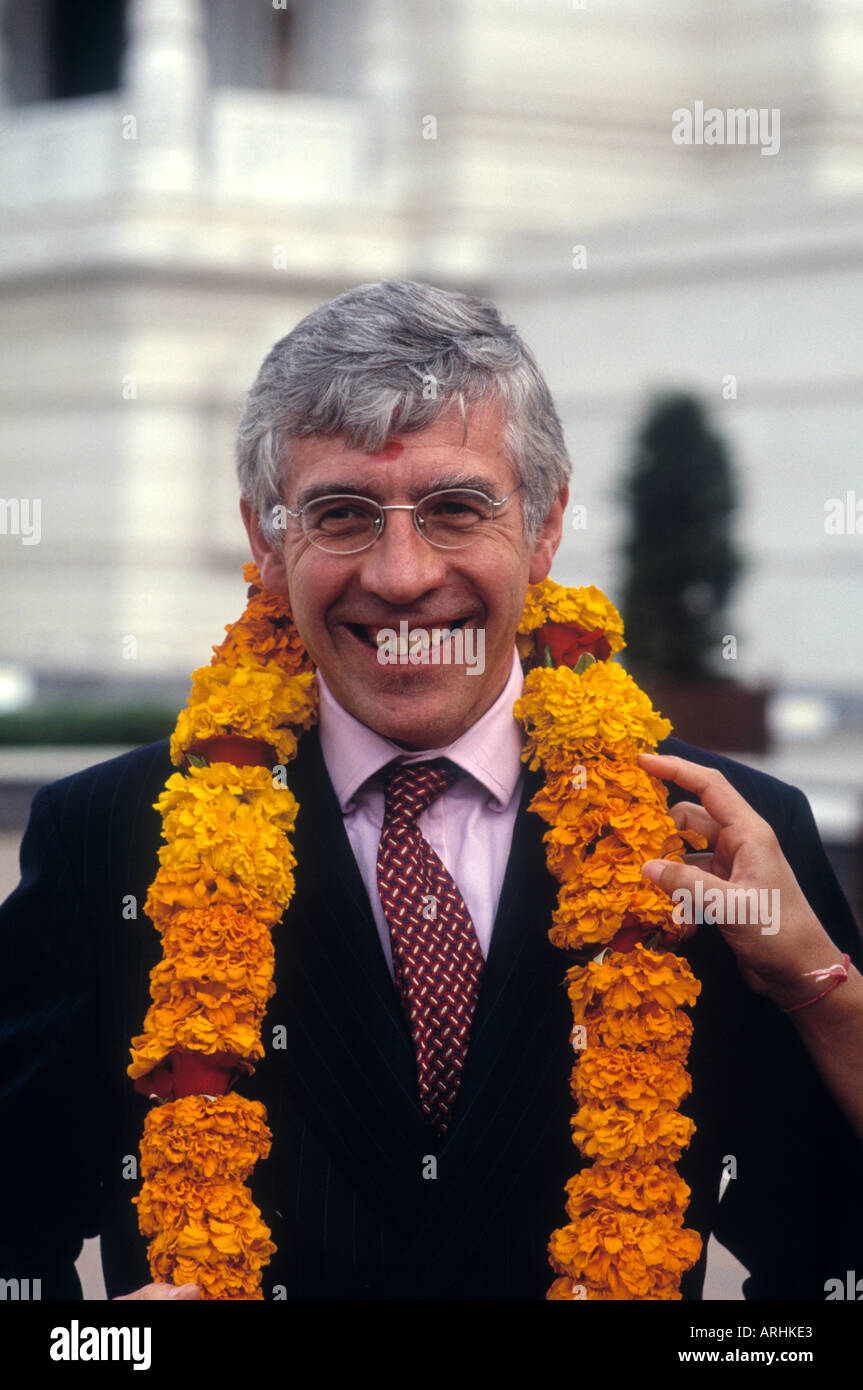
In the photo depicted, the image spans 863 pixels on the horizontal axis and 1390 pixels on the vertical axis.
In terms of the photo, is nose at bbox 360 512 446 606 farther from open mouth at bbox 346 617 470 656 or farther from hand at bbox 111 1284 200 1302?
hand at bbox 111 1284 200 1302

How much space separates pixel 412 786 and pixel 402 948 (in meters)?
0.28

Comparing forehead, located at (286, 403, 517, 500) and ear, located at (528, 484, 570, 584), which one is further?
ear, located at (528, 484, 570, 584)

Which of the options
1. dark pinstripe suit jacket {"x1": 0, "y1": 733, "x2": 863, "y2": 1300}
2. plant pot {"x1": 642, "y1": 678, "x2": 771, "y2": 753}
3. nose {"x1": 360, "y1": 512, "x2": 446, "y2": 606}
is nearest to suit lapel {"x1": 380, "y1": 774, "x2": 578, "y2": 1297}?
dark pinstripe suit jacket {"x1": 0, "y1": 733, "x2": 863, "y2": 1300}

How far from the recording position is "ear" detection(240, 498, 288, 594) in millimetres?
2703

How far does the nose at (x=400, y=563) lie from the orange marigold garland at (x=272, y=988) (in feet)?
1.27

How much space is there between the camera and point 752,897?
2.35m

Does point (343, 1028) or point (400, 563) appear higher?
point (400, 563)

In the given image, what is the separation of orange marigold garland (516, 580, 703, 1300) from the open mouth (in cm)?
29

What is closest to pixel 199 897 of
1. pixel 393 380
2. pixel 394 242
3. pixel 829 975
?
pixel 393 380

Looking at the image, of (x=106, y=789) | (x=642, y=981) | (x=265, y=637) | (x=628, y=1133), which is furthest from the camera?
(x=265, y=637)

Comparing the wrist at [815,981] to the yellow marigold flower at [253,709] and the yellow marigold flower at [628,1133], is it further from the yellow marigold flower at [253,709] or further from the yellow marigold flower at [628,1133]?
the yellow marigold flower at [253,709]

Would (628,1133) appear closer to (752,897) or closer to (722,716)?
(752,897)

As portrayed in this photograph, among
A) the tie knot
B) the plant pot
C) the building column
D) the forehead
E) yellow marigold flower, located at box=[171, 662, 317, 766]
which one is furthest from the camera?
the building column

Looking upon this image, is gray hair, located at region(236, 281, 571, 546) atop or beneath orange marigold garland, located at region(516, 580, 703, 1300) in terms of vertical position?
atop
